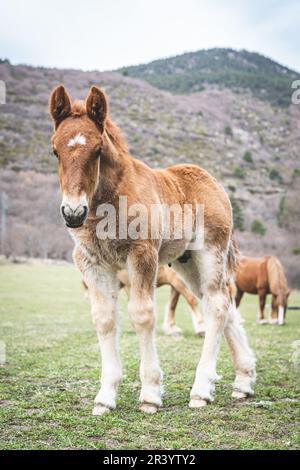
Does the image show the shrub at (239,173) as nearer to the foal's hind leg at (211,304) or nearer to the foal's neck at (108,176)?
the foal's hind leg at (211,304)

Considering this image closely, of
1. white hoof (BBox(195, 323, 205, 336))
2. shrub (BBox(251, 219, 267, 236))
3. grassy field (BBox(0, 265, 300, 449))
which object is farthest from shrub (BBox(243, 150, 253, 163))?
white hoof (BBox(195, 323, 205, 336))

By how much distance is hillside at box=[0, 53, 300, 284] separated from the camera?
171 feet

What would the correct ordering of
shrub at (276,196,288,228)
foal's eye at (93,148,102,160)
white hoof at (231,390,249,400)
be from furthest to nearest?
shrub at (276,196,288,228), white hoof at (231,390,249,400), foal's eye at (93,148,102,160)

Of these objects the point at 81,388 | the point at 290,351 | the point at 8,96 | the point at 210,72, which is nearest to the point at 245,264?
the point at 290,351

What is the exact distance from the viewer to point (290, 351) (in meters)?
8.49

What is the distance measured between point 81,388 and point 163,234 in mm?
1997

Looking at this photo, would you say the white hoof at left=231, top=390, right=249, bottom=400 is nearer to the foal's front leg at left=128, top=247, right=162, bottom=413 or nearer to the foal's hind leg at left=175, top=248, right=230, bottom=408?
the foal's hind leg at left=175, top=248, right=230, bottom=408

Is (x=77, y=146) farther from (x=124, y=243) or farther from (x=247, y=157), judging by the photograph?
(x=247, y=157)

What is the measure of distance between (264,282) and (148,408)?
1190 centimetres

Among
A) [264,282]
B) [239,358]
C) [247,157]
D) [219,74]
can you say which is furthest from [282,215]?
[219,74]

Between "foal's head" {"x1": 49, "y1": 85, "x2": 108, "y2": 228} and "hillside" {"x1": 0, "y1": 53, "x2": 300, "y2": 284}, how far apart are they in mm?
33889

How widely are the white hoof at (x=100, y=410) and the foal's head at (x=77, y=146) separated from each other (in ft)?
5.56

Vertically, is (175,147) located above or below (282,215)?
above

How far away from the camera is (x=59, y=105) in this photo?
443 centimetres
